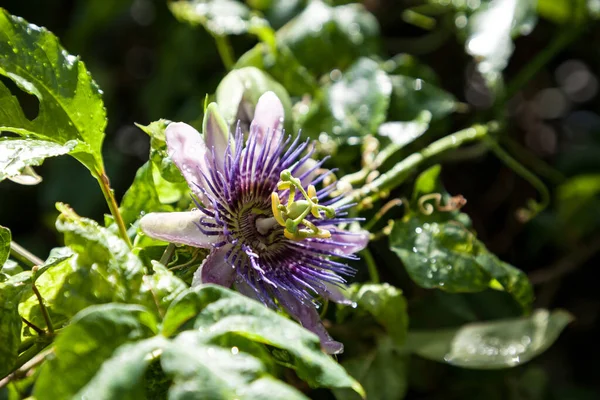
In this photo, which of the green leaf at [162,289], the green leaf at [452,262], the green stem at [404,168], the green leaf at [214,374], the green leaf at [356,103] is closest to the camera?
the green leaf at [214,374]

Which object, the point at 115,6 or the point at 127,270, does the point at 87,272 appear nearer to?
the point at 127,270

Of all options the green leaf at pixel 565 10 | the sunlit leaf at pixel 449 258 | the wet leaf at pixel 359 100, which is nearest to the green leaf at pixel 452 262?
the sunlit leaf at pixel 449 258

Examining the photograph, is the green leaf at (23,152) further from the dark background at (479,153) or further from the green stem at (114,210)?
the dark background at (479,153)

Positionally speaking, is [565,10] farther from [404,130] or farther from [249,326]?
[249,326]

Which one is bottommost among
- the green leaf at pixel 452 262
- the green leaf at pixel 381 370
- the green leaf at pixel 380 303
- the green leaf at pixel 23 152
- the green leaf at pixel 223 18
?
the green leaf at pixel 381 370

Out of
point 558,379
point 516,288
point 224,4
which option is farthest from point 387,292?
point 558,379

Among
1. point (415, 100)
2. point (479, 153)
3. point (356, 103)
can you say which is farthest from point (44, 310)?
point (479, 153)
